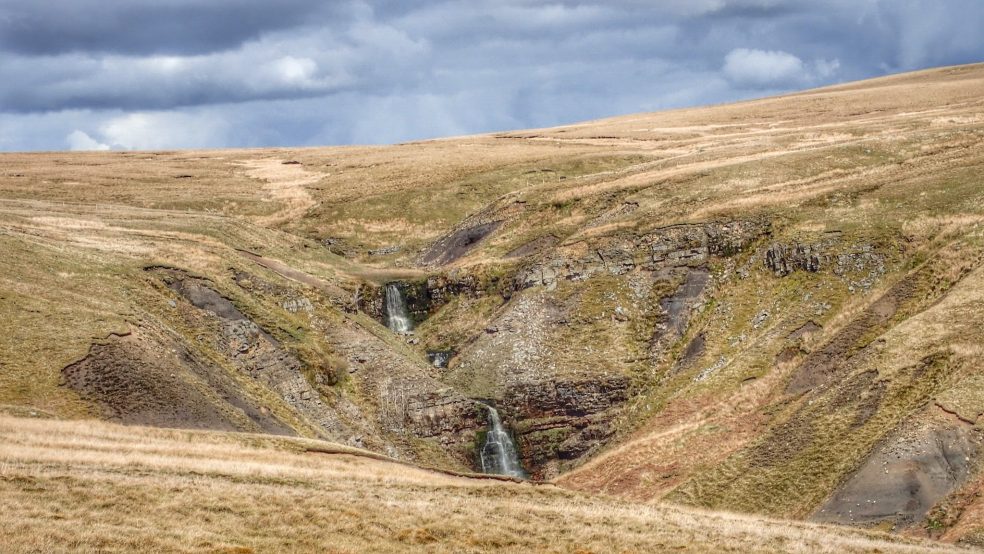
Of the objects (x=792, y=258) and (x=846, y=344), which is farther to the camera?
(x=792, y=258)

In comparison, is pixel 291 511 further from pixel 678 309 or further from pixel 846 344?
pixel 678 309

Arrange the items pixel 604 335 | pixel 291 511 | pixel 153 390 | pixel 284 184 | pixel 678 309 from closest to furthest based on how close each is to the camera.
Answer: pixel 291 511 < pixel 153 390 < pixel 604 335 < pixel 678 309 < pixel 284 184

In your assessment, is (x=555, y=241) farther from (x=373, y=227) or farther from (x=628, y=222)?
(x=373, y=227)

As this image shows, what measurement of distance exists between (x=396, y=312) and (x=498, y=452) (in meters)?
21.0

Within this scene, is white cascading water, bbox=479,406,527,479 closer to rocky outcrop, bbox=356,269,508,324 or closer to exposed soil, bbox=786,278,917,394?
rocky outcrop, bbox=356,269,508,324

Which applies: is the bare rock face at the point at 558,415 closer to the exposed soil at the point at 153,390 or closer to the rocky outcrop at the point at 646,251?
the rocky outcrop at the point at 646,251

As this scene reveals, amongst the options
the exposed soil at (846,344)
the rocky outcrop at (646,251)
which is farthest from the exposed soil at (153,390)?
the exposed soil at (846,344)

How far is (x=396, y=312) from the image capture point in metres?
88.6

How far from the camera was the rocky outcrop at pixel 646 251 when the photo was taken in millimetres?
79562

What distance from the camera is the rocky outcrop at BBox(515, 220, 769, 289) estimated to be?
261 ft

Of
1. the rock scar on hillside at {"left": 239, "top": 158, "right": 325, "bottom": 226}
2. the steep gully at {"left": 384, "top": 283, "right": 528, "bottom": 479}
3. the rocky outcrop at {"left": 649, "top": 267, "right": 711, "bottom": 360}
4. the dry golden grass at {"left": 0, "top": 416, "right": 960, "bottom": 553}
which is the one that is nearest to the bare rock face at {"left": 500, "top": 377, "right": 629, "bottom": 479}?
the steep gully at {"left": 384, "top": 283, "right": 528, "bottom": 479}

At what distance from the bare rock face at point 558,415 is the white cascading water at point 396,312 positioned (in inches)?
686

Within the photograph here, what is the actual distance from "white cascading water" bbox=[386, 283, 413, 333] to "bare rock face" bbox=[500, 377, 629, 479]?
1743cm

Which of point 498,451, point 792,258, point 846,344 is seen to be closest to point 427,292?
point 498,451
